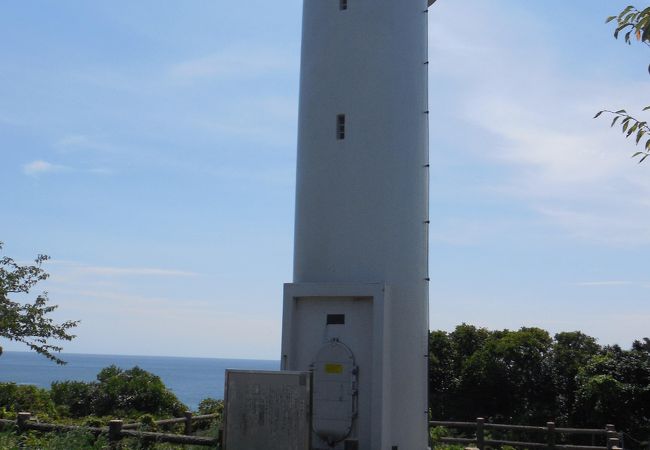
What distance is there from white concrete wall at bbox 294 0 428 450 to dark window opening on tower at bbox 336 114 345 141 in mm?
64

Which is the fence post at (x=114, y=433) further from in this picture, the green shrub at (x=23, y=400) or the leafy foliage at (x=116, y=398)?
the leafy foliage at (x=116, y=398)

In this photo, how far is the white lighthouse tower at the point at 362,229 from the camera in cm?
957

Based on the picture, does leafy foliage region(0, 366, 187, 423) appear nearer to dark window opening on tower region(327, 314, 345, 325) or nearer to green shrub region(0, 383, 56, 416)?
green shrub region(0, 383, 56, 416)

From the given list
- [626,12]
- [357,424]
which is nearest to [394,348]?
[357,424]

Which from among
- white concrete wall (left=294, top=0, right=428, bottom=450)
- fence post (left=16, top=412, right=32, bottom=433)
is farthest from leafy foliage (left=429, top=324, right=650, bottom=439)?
fence post (left=16, top=412, right=32, bottom=433)

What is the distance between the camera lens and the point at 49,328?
12.1 metres

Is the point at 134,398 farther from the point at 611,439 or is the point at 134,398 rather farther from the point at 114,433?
the point at 611,439

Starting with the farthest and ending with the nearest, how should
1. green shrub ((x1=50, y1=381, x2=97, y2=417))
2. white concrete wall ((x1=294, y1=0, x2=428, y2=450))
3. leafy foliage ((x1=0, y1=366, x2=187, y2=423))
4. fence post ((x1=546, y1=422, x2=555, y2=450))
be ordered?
1. green shrub ((x1=50, y1=381, x2=97, y2=417))
2. leafy foliage ((x1=0, y1=366, x2=187, y2=423))
3. fence post ((x1=546, y1=422, x2=555, y2=450))
4. white concrete wall ((x1=294, y1=0, x2=428, y2=450))

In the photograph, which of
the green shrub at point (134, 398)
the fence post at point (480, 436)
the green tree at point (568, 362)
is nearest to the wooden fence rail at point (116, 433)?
the fence post at point (480, 436)

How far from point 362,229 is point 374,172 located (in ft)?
2.90

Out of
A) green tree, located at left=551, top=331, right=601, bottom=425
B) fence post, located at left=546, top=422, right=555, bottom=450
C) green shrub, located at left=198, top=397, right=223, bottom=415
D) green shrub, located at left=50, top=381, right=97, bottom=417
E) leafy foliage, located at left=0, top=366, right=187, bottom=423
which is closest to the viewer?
fence post, located at left=546, top=422, right=555, bottom=450

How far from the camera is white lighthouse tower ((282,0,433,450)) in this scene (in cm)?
957

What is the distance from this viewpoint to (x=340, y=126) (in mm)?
10531

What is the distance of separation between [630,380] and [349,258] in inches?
613
